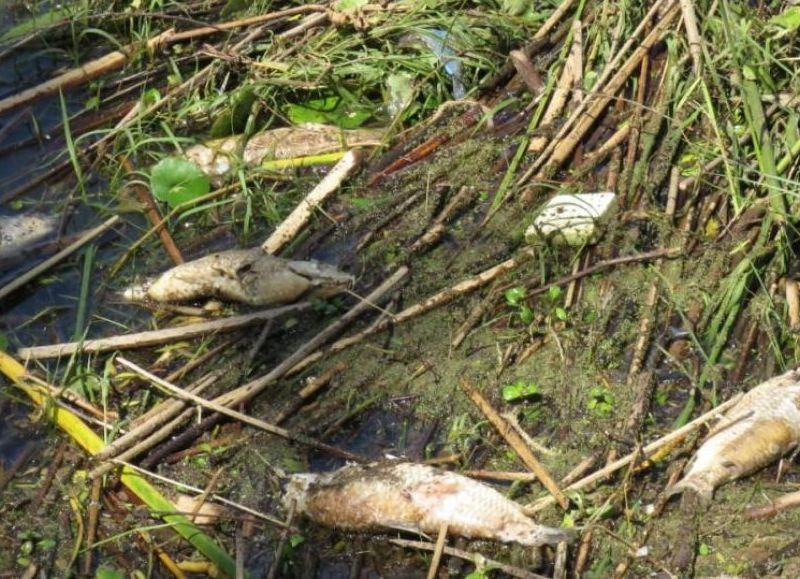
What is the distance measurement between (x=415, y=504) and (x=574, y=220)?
137 cm

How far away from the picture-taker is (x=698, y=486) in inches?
131

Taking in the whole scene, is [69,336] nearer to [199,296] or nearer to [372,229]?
[199,296]

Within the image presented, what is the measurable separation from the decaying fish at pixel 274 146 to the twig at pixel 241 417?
1.21 metres

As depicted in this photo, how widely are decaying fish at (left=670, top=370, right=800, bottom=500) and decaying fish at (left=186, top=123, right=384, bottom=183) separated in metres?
2.13

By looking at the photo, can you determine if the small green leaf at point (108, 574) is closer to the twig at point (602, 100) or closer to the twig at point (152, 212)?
the twig at point (152, 212)

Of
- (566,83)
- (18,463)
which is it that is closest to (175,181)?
(18,463)

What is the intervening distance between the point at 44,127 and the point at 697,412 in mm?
3244

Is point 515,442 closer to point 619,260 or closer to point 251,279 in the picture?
point 619,260

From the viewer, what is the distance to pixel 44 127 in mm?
5359

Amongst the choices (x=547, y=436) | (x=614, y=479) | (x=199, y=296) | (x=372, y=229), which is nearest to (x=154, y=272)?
(x=199, y=296)

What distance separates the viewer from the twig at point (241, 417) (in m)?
3.71

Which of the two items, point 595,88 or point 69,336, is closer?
point 69,336

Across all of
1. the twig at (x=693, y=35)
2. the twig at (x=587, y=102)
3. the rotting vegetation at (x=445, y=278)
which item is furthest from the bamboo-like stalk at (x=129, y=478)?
the twig at (x=693, y=35)

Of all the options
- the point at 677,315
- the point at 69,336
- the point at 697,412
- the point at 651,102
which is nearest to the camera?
the point at 697,412
